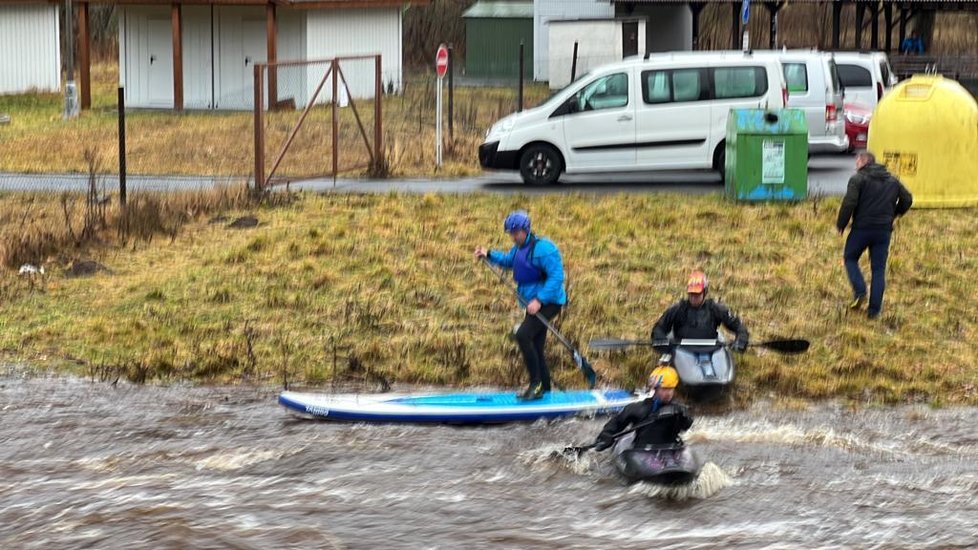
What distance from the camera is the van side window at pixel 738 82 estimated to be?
20.9 m

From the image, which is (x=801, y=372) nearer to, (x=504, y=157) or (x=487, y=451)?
(x=487, y=451)

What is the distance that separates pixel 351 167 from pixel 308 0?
11.8 meters

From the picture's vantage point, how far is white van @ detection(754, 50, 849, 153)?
70.8 ft

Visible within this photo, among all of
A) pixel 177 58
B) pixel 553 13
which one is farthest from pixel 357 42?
pixel 553 13

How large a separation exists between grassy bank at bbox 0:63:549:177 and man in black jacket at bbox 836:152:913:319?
33.5ft

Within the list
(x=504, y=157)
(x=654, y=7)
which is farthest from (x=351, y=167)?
(x=654, y=7)

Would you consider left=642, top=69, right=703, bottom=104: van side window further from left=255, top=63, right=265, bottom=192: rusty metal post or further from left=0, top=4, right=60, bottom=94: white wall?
left=0, top=4, right=60, bottom=94: white wall

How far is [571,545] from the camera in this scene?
917 cm

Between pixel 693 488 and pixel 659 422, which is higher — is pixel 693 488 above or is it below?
below

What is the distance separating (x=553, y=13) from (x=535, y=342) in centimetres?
3358

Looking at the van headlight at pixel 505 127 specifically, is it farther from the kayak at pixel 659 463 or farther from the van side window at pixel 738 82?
the kayak at pixel 659 463

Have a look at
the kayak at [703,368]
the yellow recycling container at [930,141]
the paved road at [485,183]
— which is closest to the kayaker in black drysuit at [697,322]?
the kayak at [703,368]

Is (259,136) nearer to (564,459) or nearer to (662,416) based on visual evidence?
(564,459)

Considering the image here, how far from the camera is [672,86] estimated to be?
20.9 metres
